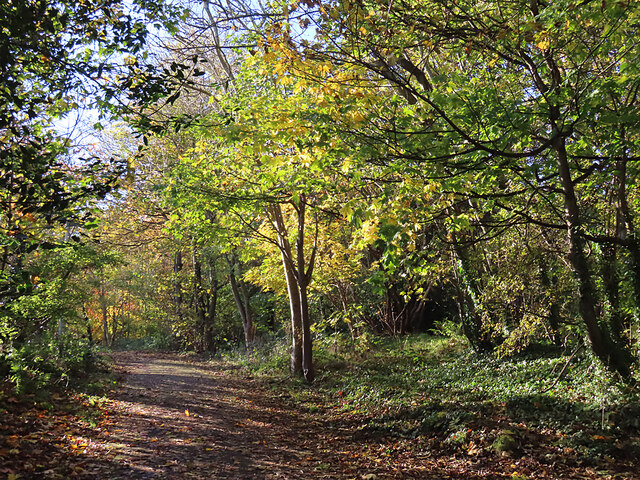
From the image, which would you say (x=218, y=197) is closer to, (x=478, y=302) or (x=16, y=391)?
(x=16, y=391)

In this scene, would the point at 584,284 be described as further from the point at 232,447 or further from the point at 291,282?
the point at 291,282

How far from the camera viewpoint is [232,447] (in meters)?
6.92

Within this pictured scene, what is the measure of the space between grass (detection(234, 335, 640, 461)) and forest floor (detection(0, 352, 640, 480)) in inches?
5.4

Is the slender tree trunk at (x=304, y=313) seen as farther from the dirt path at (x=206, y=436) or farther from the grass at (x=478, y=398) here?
the dirt path at (x=206, y=436)

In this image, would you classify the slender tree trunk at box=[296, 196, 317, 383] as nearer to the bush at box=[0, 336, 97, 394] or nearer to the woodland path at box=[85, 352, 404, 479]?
the woodland path at box=[85, 352, 404, 479]

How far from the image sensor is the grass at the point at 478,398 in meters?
6.30

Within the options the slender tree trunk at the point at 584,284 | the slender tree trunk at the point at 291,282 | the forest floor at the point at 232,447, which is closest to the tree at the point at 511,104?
the slender tree trunk at the point at 584,284

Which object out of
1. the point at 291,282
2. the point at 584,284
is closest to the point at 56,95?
the point at 584,284

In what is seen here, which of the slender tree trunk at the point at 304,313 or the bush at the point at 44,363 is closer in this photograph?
the bush at the point at 44,363

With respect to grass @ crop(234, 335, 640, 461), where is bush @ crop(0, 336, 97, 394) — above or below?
above

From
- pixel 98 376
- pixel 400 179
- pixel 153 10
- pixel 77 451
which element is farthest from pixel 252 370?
pixel 153 10

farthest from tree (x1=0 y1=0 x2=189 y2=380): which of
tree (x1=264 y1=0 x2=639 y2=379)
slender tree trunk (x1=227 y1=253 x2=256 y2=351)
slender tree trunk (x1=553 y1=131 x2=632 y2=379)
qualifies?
slender tree trunk (x1=227 y1=253 x2=256 y2=351)

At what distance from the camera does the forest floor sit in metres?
5.41

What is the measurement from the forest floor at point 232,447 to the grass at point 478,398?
0.14m
